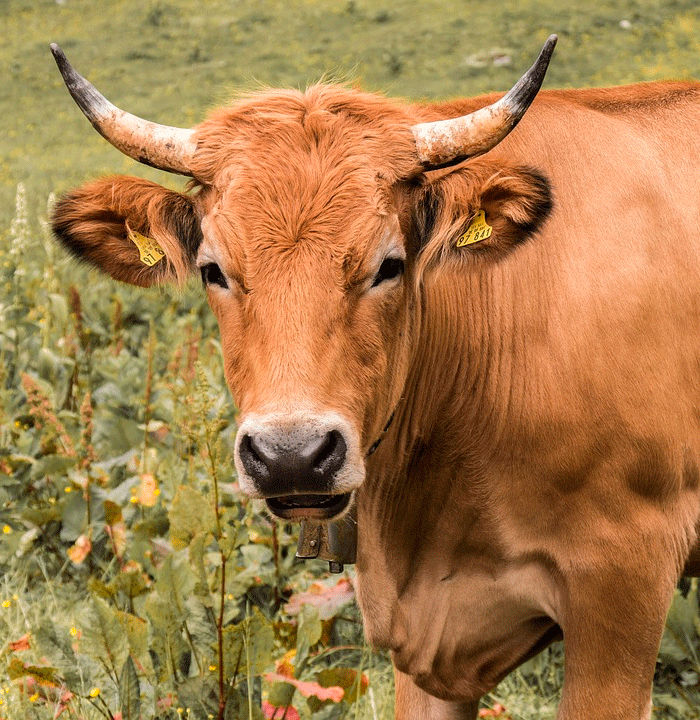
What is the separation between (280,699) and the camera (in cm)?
353

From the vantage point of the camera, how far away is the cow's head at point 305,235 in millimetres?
2973

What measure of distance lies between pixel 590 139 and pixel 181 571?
2129 mm

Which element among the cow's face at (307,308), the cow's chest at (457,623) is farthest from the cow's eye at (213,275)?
the cow's chest at (457,623)

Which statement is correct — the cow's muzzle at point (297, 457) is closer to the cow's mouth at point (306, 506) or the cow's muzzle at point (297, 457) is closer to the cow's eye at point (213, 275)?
the cow's mouth at point (306, 506)

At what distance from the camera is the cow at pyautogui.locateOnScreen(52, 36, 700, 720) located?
3.25m

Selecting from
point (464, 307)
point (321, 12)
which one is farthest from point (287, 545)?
point (321, 12)

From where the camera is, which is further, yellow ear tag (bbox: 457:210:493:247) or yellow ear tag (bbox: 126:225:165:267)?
yellow ear tag (bbox: 126:225:165:267)

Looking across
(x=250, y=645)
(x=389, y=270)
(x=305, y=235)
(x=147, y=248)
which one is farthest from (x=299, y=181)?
(x=250, y=645)

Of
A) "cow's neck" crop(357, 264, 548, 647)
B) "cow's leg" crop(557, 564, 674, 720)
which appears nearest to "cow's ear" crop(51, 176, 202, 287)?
"cow's neck" crop(357, 264, 548, 647)

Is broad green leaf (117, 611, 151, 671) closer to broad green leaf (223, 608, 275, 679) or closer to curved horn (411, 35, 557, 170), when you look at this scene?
broad green leaf (223, 608, 275, 679)

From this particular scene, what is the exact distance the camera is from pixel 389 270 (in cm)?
333

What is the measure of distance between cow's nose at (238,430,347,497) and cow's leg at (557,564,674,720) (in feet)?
3.82

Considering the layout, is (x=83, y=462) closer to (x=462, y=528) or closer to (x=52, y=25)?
(x=462, y=528)

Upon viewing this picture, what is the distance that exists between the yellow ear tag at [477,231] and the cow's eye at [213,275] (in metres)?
0.77
